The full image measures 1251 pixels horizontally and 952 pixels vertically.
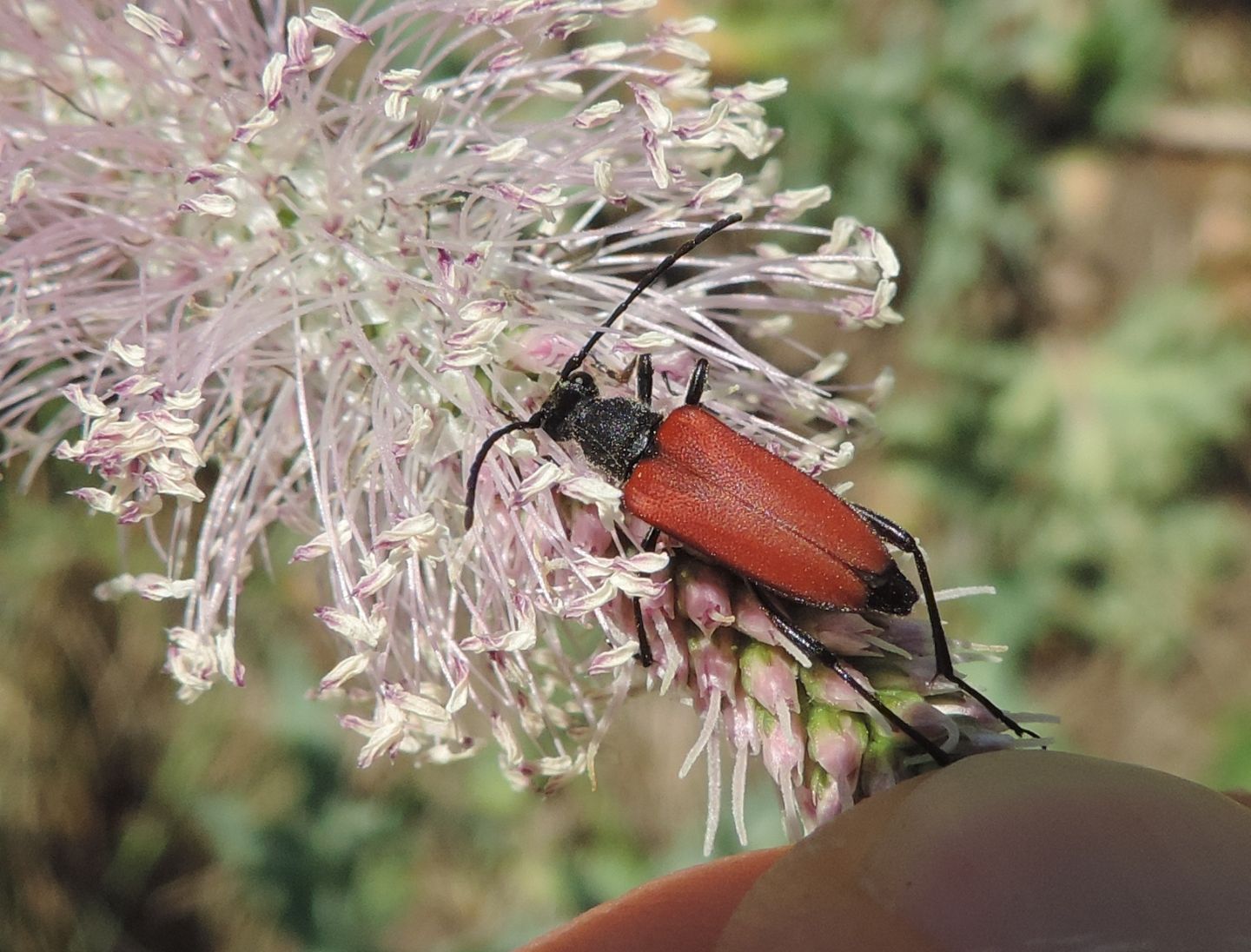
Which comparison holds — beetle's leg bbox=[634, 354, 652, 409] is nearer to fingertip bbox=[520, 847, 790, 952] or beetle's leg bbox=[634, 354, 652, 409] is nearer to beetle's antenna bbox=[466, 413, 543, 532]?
beetle's antenna bbox=[466, 413, 543, 532]

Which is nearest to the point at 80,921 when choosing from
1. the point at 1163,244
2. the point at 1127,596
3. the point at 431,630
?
the point at 431,630

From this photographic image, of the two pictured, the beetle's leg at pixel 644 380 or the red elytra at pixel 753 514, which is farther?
the beetle's leg at pixel 644 380

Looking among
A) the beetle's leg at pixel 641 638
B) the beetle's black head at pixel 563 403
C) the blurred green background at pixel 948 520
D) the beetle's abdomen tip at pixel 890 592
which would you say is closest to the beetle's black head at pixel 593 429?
the beetle's black head at pixel 563 403

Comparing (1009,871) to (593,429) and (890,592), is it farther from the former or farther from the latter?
(593,429)

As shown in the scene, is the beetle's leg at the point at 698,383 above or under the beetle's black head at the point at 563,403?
above

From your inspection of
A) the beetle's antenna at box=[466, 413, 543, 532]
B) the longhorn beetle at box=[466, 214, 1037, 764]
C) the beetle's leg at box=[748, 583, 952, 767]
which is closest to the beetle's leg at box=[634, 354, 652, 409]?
the longhorn beetle at box=[466, 214, 1037, 764]

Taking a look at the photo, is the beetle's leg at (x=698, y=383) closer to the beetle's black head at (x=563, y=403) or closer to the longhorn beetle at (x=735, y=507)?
the longhorn beetle at (x=735, y=507)
